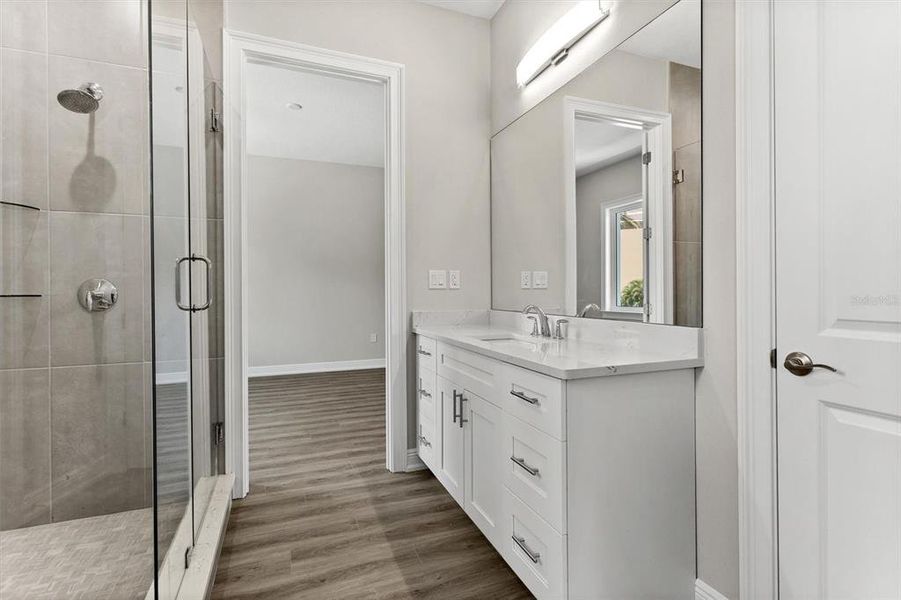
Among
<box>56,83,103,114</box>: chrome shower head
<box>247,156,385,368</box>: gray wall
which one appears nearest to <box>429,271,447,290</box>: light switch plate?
<box>56,83,103,114</box>: chrome shower head

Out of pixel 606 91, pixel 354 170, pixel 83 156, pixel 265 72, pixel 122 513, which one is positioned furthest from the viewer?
pixel 354 170

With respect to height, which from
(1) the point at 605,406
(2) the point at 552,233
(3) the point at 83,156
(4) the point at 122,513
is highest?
(3) the point at 83,156

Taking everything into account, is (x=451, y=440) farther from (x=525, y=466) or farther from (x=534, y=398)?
(x=534, y=398)

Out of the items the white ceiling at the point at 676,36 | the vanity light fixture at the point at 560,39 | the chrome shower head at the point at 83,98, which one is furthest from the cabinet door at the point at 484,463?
the chrome shower head at the point at 83,98

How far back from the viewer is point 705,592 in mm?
1446

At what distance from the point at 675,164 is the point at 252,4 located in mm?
2243

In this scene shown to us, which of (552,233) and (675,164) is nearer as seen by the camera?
(675,164)

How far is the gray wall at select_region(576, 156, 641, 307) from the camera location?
6.25 ft

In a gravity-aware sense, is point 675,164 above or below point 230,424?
above

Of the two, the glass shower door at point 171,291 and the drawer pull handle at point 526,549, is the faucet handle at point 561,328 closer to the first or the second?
the drawer pull handle at point 526,549

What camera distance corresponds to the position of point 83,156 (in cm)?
175

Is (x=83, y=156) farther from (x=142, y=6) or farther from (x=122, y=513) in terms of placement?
(x=122, y=513)

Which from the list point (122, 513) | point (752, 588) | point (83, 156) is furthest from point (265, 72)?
point (752, 588)

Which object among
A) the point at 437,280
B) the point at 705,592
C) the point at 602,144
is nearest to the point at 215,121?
the point at 437,280
